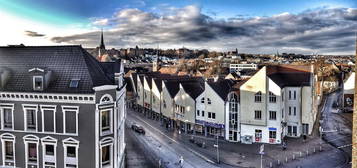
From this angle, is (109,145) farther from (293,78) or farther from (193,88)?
(293,78)

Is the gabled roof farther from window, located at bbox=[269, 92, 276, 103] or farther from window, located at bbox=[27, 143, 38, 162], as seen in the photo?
window, located at bbox=[27, 143, 38, 162]

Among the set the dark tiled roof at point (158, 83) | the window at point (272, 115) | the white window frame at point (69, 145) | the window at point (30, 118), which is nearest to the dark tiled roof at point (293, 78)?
the window at point (272, 115)

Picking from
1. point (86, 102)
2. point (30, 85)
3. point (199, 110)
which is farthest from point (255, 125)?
point (30, 85)

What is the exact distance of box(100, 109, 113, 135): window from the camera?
26.4 m

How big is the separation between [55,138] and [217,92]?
88.2 feet

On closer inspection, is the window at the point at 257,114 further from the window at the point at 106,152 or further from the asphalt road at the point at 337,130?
the window at the point at 106,152

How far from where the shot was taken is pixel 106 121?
26.8 m

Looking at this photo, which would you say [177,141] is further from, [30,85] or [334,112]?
[334,112]

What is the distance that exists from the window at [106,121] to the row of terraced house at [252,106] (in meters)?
23.5

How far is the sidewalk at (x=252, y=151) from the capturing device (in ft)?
120

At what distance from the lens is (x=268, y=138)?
4453cm

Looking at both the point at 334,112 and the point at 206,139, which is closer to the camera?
the point at 206,139

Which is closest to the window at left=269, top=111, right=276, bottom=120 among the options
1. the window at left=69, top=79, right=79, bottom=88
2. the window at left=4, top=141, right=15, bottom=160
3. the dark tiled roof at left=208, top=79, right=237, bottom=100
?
the dark tiled roof at left=208, top=79, right=237, bottom=100

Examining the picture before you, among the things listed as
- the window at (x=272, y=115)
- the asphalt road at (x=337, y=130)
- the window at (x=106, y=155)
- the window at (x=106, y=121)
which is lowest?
the asphalt road at (x=337, y=130)
